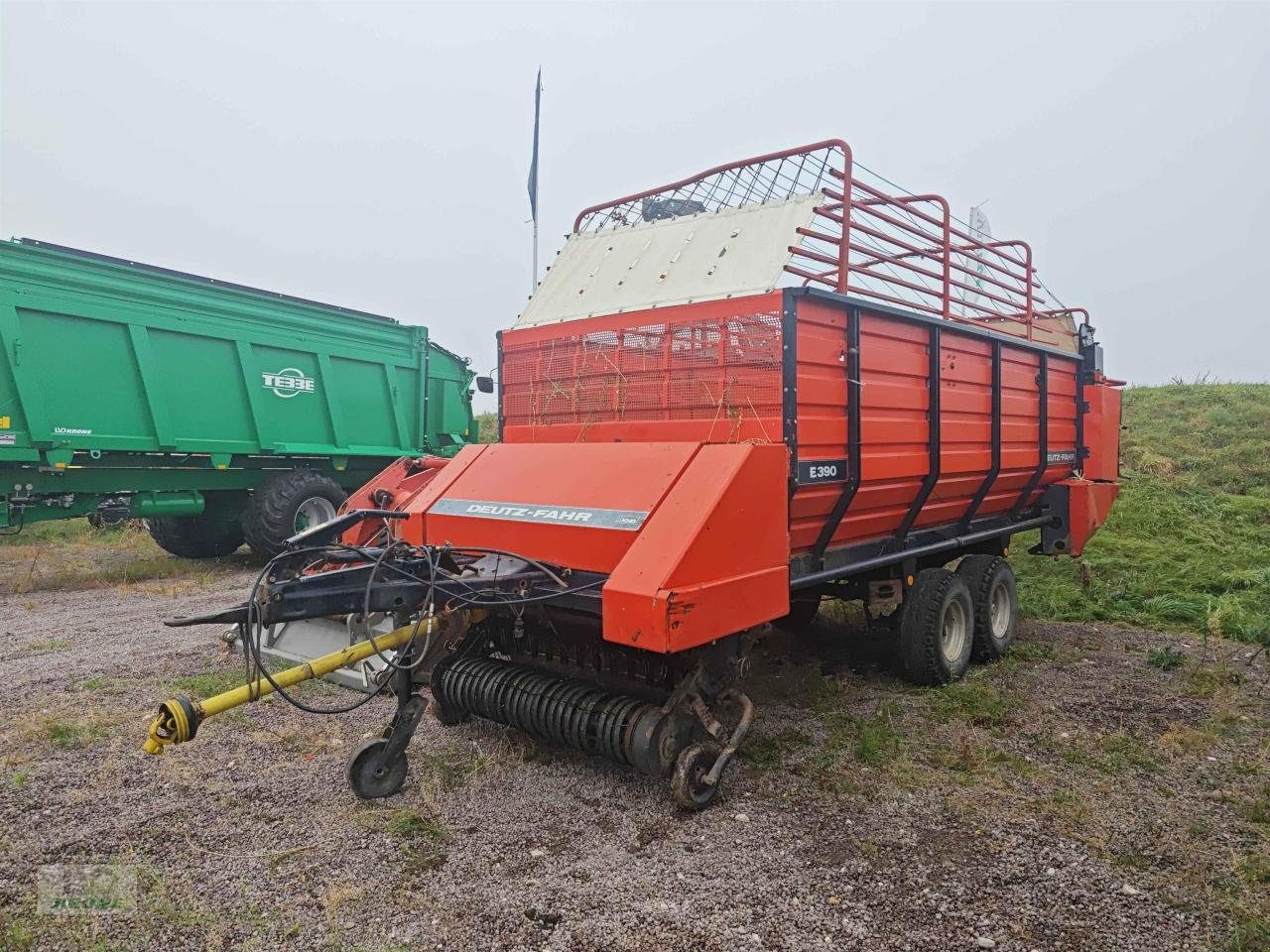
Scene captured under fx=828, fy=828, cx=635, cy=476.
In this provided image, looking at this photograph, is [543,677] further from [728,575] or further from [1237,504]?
[1237,504]

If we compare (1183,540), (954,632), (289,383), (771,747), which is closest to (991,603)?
(954,632)

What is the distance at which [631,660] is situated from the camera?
3.74 m

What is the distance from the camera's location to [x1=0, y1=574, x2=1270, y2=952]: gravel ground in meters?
2.65

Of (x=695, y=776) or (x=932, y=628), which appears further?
(x=932, y=628)

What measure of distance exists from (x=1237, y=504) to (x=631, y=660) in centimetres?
918

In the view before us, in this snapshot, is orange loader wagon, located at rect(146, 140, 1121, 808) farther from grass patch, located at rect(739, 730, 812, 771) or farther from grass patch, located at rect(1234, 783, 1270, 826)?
grass patch, located at rect(1234, 783, 1270, 826)

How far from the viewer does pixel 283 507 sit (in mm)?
8977

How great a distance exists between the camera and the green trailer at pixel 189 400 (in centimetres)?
733

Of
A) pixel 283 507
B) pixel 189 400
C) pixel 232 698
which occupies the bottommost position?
pixel 232 698

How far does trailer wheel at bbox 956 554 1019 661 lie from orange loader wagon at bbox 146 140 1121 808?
26 millimetres

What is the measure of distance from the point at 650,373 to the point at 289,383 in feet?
21.5

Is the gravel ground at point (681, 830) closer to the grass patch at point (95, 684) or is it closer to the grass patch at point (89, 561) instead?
the grass patch at point (95, 684)

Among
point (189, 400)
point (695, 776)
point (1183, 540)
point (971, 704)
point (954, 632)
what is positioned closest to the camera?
point (695, 776)

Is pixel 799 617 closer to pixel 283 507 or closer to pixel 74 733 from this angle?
pixel 74 733
